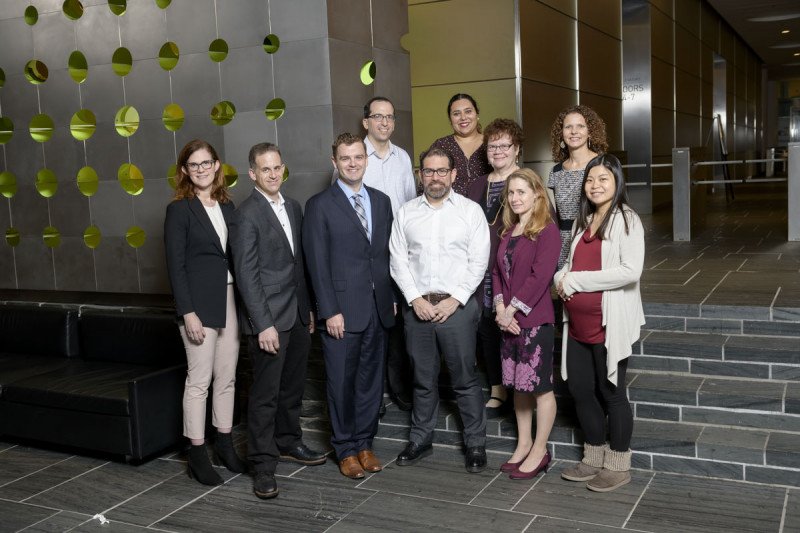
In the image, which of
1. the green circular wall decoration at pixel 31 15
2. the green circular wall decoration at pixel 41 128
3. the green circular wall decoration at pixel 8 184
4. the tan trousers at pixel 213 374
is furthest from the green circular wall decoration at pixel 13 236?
the tan trousers at pixel 213 374

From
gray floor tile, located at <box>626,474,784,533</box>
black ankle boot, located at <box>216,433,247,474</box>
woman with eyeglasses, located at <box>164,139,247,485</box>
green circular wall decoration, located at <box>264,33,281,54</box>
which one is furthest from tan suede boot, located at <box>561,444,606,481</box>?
green circular wall decoration, located at <box>264,33,281,54</box>

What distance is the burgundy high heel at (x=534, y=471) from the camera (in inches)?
166

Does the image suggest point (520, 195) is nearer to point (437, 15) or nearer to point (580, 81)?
point (437, 15)

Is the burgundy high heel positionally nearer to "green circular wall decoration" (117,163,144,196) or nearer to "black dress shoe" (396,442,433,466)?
"black dress shoe" (396,442,433,466)

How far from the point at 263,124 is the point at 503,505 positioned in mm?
3634

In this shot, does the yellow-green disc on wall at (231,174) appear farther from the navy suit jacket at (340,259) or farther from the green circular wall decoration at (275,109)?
the navy suit jacket at (340,259)

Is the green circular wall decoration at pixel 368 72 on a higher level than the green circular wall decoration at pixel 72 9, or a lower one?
lower

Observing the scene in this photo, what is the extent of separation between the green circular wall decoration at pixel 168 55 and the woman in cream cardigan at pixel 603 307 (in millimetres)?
3982

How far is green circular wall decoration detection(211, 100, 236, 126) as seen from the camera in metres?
6.49

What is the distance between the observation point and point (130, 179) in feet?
22.9

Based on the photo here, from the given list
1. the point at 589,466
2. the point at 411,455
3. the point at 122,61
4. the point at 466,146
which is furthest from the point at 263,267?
the point at 122,61

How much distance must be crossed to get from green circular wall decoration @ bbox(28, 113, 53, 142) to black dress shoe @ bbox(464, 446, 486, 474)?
496 cm

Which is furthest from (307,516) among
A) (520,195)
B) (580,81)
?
(580,81)

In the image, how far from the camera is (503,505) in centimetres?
391
